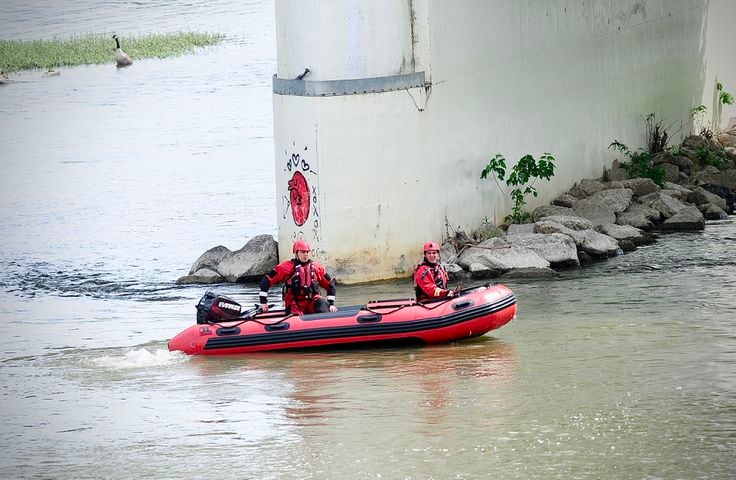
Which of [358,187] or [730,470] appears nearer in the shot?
[730,470]

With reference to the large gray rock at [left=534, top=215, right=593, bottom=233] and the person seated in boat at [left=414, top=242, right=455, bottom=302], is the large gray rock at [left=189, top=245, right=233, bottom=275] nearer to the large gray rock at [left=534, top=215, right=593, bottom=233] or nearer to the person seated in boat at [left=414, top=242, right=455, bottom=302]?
the large gray rock at [left=534, top=215, right=593, bottom=233]

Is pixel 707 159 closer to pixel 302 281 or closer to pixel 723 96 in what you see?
pixel 723 96

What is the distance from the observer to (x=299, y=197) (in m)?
18.8

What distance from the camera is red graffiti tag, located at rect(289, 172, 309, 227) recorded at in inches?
734

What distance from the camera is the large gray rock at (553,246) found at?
63.8 ft

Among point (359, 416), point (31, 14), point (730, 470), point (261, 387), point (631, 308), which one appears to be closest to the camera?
point (730, 470)

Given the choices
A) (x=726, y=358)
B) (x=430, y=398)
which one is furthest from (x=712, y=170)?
(x=430, y=398)

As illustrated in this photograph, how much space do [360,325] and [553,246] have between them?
5064 millimetres

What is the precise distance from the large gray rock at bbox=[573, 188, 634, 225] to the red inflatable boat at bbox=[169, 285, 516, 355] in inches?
251

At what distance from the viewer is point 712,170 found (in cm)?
2528

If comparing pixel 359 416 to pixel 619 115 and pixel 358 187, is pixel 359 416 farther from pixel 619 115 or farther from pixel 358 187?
pixel 619 115

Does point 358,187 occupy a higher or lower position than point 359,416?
higher

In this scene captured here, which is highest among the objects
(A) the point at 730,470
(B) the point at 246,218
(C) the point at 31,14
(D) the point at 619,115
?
(C) the point at 31,14

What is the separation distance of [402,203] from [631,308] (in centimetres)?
346
